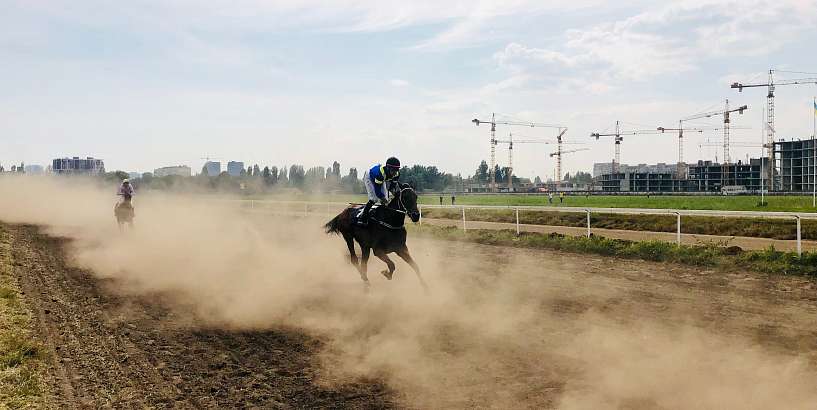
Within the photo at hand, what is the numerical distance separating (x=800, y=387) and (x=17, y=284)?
1435 cm

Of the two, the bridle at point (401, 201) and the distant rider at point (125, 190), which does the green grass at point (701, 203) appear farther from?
the distant rider at point (125, 190)

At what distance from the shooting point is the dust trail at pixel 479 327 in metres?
6.17

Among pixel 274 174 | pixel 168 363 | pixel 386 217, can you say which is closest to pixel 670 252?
pixel 386 217

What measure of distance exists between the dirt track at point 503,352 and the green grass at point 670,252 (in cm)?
106

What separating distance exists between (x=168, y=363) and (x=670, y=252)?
13406 mm

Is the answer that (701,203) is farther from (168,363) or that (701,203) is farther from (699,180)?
(699,180)

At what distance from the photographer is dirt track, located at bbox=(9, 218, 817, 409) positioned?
239 inches

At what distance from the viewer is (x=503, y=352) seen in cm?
770

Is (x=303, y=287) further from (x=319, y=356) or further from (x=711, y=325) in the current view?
(x=711, y=325)

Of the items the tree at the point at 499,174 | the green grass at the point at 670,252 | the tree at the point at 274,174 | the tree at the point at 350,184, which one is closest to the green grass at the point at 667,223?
the green grass at the point at 670,252

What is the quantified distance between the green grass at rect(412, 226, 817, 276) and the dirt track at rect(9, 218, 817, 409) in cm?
106

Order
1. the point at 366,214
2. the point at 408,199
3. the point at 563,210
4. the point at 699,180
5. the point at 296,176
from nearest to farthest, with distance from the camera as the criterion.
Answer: the point at 408,199
the point at 366,214
the point at 563,210
the point at 296,176
the point at 699,180

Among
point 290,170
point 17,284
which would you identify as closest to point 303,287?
point 17,284

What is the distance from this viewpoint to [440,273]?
14.6 meters
